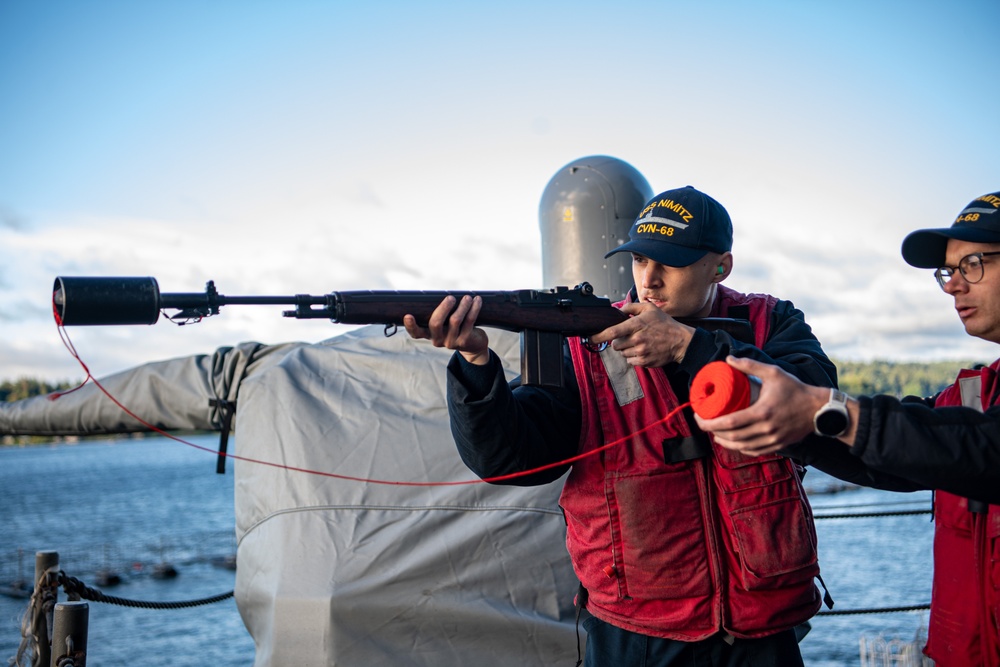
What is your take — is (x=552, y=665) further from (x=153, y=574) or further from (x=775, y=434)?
(x=153, y=574)

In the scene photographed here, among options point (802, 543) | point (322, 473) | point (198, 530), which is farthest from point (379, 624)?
point (198, 530)

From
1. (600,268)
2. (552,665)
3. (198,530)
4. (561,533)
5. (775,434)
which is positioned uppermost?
(600,268)

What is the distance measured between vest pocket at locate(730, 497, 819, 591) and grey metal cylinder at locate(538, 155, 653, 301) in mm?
3137

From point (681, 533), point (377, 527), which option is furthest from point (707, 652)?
point (377, 527)

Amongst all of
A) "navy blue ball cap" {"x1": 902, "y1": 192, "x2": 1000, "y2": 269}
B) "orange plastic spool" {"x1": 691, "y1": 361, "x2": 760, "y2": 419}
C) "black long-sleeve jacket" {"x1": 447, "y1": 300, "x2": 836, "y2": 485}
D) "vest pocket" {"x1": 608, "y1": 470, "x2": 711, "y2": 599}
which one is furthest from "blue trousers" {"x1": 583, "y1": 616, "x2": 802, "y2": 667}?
"navy blue ball cap" {"x1": 902, "y1": 192, "x2": 1000, "y2": 269}

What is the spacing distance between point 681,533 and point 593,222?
11.5 feet

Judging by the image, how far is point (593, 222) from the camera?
6.45 meters

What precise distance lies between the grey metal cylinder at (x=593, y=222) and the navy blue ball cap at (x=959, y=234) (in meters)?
3.28

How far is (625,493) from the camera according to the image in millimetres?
3344

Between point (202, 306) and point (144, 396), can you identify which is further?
point (144, 396)

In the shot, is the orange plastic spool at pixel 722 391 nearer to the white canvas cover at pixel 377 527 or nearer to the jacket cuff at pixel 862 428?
the jacket cuff at pixel 862 428

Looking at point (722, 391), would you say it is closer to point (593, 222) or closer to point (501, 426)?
point (501, 426)

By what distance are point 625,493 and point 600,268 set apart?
320cm

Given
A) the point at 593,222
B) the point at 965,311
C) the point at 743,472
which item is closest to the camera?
the point at 965,311
